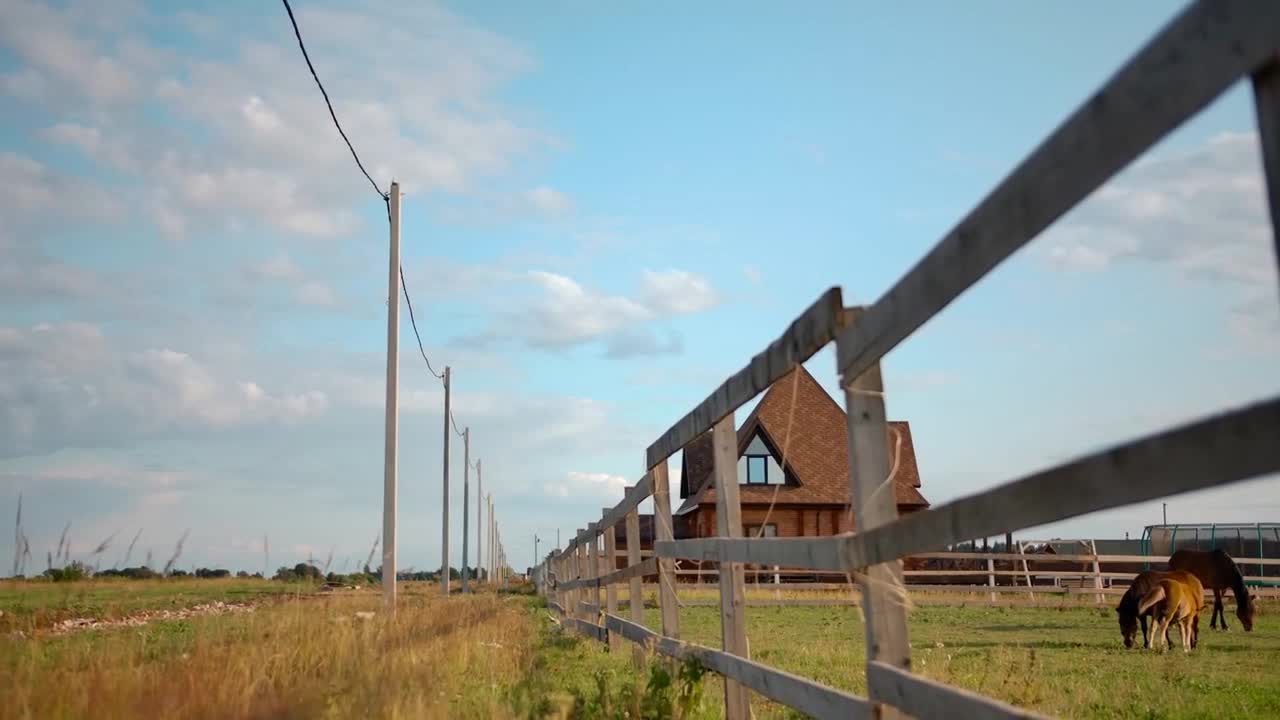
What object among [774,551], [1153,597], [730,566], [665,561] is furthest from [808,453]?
[774,551]

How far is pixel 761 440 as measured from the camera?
4153cm

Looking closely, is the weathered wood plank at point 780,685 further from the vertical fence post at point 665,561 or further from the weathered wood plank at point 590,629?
the weathered wood plank at point 590,629

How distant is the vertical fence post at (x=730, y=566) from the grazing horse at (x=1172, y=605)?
1009 centimetres

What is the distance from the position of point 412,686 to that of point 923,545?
3922 mm

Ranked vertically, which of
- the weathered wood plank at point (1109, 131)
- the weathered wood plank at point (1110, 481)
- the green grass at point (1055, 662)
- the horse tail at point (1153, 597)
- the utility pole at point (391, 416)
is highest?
the utility pole at point (391, 416)

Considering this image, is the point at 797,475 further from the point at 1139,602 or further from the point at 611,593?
the point at 611,593

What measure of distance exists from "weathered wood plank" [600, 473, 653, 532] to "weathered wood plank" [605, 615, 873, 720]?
1.29 meters

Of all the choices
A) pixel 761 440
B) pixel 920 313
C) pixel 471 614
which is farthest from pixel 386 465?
pixel 761 440

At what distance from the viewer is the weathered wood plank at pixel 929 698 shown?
278 centimetres

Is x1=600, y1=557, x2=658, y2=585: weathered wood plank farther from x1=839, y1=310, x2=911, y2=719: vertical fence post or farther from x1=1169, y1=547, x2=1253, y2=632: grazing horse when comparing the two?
x1=1169, y1=547, x2=1253, y2=632: grazing horse

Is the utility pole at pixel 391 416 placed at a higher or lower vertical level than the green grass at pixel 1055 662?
higher

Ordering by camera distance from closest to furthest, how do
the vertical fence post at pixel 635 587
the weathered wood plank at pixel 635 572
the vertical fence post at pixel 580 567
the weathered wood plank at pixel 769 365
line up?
the weathered wood plank at pixel 769 365, the weathered wood plank at pixel 635 572, the vertical fence post at pixel 635 587, the vertical fence post at pixel 580 567

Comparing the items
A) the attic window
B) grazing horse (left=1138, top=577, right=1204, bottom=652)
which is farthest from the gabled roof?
grazing horse (left=1138, top=577, right=1204, bottom=652)

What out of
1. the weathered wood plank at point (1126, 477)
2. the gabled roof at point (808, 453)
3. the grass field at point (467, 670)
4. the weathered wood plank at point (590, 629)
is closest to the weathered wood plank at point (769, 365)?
the weathered wood plank at point (1126, 477)
